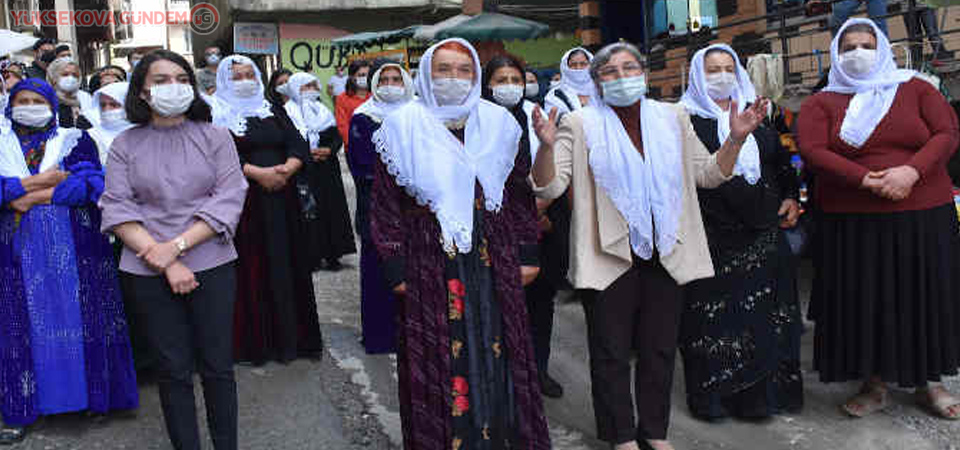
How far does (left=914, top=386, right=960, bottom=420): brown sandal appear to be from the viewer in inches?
166

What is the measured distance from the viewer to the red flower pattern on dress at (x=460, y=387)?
325 centimetres

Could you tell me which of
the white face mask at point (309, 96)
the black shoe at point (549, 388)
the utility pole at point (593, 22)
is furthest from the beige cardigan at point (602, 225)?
the utility pole at point (593, 22)

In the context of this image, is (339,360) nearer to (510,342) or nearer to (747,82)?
(510,342)

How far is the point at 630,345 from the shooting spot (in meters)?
3.70

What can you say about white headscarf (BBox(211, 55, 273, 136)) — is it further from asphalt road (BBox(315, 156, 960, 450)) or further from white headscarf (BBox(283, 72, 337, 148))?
white headscarf (BBox(283, 72, 337, 148))

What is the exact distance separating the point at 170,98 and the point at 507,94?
1699 mm

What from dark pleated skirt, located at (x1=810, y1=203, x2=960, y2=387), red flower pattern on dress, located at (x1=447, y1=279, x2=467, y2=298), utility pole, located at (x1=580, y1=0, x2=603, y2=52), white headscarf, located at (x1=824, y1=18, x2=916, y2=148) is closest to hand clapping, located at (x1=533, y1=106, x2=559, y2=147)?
red flower pattern on dress, located at (x1=447, y1=279, x2=467, y2=298)

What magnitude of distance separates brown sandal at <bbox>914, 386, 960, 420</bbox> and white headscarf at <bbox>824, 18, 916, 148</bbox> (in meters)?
1.27

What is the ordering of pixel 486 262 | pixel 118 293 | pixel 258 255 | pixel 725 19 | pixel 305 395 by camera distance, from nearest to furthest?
pixel 486 262 < pixel 118 293 < pixel 305 395 < pixel 258 255 < pixel 725 19

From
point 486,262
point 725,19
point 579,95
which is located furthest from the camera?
point 725,19

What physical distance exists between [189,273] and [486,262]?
1.10 metres

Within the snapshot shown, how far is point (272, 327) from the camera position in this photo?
17.2 ft

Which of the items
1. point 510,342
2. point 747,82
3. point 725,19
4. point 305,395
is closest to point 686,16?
point 725,19

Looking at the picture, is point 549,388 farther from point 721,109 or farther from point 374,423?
point 721,109
